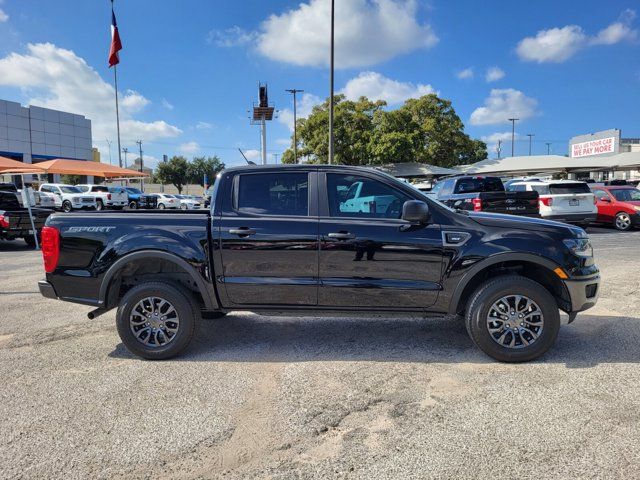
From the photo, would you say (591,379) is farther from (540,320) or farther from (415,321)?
(415,321)

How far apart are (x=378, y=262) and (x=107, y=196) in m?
30.2

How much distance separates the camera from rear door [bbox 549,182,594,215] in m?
14.1

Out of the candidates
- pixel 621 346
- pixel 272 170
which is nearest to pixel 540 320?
pixel 621 346

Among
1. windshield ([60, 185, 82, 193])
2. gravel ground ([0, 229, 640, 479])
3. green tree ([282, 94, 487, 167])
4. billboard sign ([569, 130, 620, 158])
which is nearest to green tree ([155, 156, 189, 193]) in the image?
green tree ([282, 94, 487, 167])

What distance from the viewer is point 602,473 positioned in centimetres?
263

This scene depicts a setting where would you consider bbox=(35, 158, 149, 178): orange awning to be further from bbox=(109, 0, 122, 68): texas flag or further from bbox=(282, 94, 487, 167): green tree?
bbox=(282, 94, 487, 167): green tree

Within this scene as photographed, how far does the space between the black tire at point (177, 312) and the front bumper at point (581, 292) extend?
3.45 meters

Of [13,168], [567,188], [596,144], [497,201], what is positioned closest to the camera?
[497,201]

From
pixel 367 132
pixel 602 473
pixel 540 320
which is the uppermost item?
pixel 367 132

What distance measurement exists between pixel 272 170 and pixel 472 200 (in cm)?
977

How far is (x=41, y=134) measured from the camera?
1687 inches

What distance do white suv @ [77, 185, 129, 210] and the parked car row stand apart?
23.1m

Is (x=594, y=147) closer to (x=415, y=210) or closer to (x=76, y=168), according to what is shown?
(x=76, y=168)

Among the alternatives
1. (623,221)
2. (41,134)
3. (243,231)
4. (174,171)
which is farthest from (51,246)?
(174,171)
